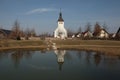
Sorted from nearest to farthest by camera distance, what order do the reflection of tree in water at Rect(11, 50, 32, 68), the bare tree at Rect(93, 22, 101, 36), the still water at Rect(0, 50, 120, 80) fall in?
the still water at Rect(0, 50, 120, 80) < the reflection of tree in water at Rect(11, 50, 32, 68) < the bare tree at Rect(93, 22, 101, 36)

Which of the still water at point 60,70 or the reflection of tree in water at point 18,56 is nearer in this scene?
the still water at point 60,70

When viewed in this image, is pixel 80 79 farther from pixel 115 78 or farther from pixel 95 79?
pixel 115 78

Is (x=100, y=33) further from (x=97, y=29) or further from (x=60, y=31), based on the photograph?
(x=60, y=31)

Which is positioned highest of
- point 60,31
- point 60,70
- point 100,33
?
point 60,31

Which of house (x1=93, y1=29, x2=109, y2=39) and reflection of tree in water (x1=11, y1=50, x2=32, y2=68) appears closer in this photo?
reflection of tree in water (x1=11, y1=50, x2=32, y2=68)

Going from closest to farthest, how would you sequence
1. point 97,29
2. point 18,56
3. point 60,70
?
point 60,70 → point 18,56 → point 97,29

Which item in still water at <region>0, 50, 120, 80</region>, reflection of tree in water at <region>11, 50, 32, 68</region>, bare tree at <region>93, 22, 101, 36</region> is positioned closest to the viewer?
still water at <region>0, 50, 120, 80</region>

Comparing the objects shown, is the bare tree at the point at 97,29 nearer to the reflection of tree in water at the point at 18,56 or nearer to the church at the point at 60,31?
the church at the point at 60,31

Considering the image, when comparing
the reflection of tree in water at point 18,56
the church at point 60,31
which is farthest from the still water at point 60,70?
the church at point 60,31

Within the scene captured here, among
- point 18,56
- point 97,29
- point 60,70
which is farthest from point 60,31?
point 60,70

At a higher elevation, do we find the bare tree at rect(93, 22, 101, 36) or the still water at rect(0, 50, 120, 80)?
the bare tree at rect(93, 22, 101, 36)

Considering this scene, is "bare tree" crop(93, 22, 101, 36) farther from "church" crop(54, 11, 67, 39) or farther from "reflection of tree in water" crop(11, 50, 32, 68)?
"reflection of tree in water" crop(11, 50, 32, 68)

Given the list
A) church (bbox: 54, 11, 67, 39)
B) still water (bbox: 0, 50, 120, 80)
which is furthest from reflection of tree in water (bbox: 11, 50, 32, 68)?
church (bbox: 54, 11, 67, 39)

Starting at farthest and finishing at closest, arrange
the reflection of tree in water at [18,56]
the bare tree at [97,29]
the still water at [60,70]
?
the bare tree at [97,29] < the reflection of tree in water at [18,56] < the still water at [60,70]
